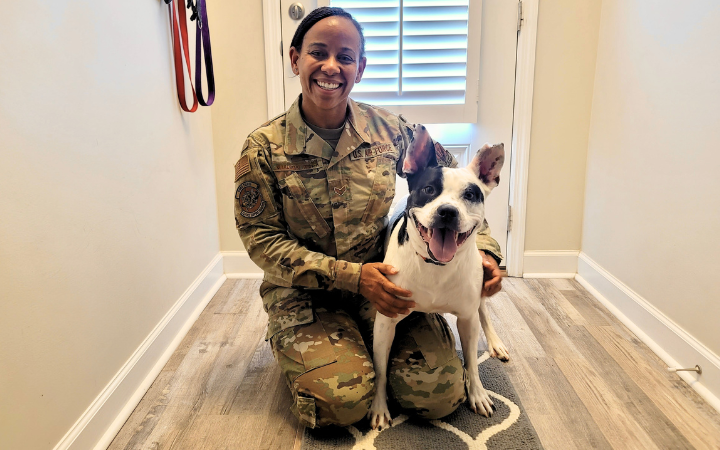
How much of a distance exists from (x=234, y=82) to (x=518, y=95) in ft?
5.02

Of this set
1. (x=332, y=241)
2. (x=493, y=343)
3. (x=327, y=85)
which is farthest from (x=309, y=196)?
(x=493, y=343)

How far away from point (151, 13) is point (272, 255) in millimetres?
1126

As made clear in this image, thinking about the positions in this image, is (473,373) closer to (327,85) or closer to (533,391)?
(533,391)

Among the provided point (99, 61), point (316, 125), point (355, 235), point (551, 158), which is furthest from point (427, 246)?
point (551, 158)

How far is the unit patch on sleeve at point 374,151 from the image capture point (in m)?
1.62

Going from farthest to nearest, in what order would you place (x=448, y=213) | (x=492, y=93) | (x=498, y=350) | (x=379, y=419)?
(x=492, y=93) < (x=498, y=350) < (x=379, y=419) < (x=448, y=213)

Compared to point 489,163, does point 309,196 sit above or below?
below

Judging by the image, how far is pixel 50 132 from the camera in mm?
1254

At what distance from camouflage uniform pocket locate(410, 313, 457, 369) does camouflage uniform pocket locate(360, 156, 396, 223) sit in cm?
41

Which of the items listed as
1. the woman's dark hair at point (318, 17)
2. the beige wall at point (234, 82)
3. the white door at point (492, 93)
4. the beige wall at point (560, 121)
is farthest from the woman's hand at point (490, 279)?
the beige wall at point (234, 82)

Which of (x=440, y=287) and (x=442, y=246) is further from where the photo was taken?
(x=440, y=287)

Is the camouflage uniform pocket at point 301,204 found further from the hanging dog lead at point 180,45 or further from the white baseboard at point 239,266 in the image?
the white baseboard at point 239,266

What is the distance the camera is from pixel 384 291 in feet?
4.60

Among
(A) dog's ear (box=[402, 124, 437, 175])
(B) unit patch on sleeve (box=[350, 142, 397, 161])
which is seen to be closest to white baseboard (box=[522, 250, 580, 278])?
(B) unit patch on sleeve (box=[350, 142, 397, 161])
